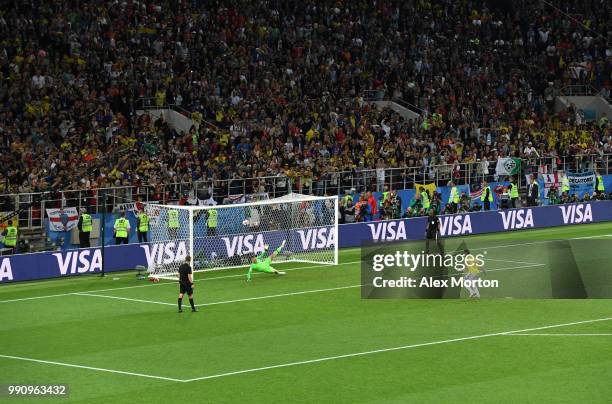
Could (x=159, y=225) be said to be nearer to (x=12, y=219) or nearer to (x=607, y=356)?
(x=12, y=219)

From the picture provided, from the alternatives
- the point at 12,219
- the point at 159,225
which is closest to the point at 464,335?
the point at 159,225

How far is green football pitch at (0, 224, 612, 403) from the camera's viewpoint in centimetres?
2094

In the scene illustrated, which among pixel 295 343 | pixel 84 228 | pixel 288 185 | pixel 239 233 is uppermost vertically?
pixel 288 185

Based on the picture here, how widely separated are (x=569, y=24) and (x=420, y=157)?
17.9 m

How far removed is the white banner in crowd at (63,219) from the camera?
37.6 metres

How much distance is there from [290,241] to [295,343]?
12.5 meters

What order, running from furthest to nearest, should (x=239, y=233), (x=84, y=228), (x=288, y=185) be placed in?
(x=288, y=185) < (x=84, y=228) < (x=239, y=233)

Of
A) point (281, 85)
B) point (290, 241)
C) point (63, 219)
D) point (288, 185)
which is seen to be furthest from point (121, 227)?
point (281, 85)

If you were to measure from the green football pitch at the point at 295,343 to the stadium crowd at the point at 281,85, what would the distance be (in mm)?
7962

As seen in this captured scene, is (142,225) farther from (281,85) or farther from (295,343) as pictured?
(295,343)

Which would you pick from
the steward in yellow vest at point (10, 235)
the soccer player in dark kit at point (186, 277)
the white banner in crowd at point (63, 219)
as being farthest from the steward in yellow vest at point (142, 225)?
the soccer player in dark kit at point (186, 277)

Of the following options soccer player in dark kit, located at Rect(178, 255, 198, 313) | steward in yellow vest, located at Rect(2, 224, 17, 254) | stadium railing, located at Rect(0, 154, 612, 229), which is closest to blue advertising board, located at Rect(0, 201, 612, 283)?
steward in yellow vest, located at Rect(2, 224, 17, 254)

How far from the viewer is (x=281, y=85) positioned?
48969 millimetres

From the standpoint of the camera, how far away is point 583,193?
5022 cm
